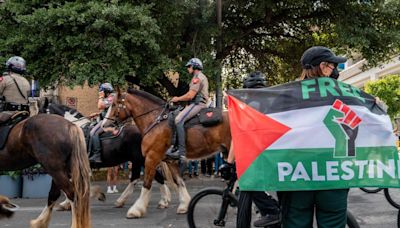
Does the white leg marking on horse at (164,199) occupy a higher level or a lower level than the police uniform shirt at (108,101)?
lower

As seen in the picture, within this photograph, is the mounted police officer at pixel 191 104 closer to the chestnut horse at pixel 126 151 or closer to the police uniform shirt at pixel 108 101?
the chestnut horse at pixel 126 151

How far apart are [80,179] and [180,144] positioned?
8.64ft

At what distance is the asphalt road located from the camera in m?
7.59

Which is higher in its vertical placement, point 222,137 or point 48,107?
point 48,107

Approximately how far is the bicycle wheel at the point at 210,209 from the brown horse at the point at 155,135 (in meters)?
2.27

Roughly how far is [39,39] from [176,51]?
14.1 feet

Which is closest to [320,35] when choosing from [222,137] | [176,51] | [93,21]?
[176,51]

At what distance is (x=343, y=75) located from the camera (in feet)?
193

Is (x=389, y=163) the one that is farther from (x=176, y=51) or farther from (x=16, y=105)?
(x=176, y=51)

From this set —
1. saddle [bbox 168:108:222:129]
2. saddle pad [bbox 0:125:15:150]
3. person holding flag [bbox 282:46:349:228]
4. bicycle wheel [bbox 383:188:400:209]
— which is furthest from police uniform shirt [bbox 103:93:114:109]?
person holding flag [bbox 282:46:349:228]

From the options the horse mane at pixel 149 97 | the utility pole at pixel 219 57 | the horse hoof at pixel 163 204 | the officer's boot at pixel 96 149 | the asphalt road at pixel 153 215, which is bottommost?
the asphalt road at pixel 153 215

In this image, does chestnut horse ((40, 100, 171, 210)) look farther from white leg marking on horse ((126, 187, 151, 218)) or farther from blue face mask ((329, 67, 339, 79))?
blue face mask ((329, 67, 339, 79))

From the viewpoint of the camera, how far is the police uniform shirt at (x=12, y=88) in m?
7.19

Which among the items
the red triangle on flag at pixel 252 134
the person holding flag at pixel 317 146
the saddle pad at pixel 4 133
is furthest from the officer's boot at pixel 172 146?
the person holding flag at pixel 317 146
